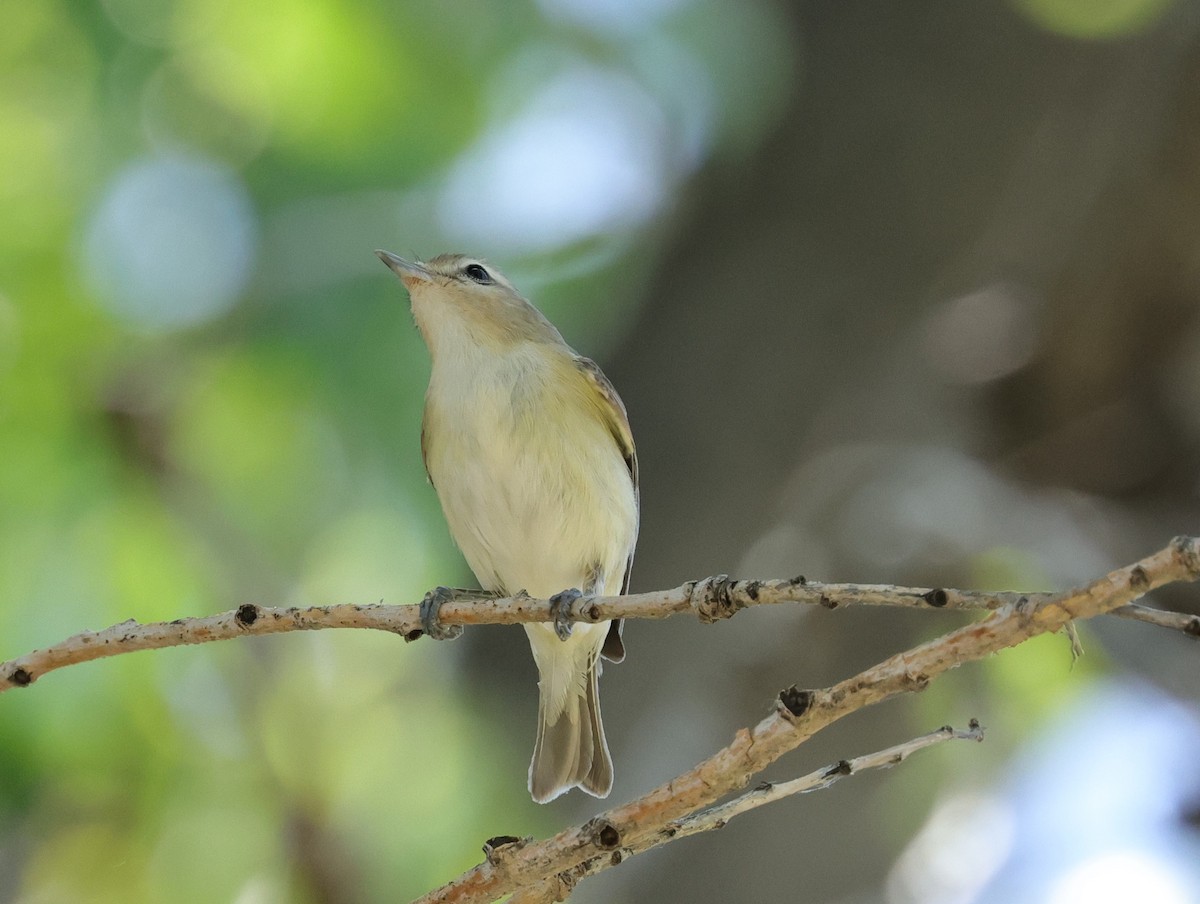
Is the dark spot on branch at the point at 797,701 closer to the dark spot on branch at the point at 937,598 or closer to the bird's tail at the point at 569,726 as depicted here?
the dark spot on branch at the point at 937,598

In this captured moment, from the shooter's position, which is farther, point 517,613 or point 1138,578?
point 517,613

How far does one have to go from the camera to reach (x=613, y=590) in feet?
12.7

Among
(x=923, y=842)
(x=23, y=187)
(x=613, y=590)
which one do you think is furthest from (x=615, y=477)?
(x=23, y=187)

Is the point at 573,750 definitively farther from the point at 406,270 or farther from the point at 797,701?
the point at 797,701

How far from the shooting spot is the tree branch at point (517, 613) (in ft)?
4.49

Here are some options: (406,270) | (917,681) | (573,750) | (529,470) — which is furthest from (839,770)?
(406,270)

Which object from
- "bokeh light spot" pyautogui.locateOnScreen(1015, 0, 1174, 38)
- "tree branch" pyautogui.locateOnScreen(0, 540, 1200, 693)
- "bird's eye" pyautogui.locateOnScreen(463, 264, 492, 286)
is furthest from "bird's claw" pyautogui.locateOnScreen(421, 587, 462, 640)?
"bokeh light spot" pyautogui.locateOnScreen(1015, 0, 1174, 38)

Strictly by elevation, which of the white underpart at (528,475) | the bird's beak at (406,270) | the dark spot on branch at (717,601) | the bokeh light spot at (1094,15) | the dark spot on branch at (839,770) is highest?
the bokeh light spot at (1094,15)

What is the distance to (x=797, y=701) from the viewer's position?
141cm

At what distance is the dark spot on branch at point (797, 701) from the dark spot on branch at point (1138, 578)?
0.39 m

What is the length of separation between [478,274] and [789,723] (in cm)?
290

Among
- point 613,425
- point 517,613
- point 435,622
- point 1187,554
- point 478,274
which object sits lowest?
point 1187,554

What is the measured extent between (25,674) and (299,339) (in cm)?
265

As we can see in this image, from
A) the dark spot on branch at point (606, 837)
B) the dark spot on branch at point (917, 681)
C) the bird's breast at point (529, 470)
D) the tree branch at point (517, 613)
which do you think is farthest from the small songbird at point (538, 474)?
the dark spot on branch at point (917, 681)
